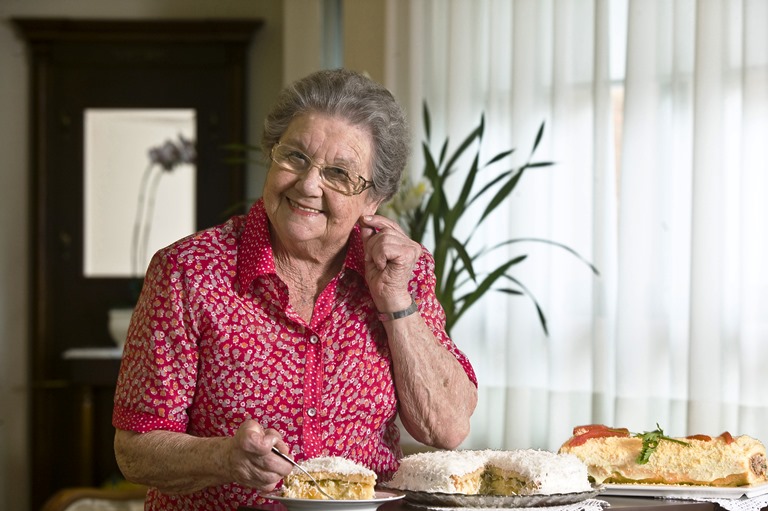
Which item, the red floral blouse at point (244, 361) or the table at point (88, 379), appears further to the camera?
the table at point (88, 379)

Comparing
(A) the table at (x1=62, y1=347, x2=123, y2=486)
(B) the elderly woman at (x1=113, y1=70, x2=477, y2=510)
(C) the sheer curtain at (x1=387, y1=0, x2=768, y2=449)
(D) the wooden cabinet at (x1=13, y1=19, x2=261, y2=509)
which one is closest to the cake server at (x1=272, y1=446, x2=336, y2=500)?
(B) the elderly woman at (x1=113, y1=70, x2=477, y2=510)

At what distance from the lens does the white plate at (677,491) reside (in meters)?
1.72

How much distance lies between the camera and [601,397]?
377 cm

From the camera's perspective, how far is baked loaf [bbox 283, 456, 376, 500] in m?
1.47

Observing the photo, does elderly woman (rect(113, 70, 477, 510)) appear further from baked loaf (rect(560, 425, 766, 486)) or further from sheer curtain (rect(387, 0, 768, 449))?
sheer curtain (rect(387, 0, 768, 449))

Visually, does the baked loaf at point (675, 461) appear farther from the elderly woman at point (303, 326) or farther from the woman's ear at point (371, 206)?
the woman's ear at point (371, 206)

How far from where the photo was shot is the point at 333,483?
148 centimetres

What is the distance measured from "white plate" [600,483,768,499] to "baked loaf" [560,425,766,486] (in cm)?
3

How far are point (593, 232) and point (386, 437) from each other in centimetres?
198

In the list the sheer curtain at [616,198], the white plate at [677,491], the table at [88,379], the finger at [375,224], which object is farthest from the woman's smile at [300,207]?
the table at [88,379]

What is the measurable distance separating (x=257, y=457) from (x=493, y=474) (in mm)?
379

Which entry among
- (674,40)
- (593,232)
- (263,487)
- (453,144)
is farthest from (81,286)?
(263,487)

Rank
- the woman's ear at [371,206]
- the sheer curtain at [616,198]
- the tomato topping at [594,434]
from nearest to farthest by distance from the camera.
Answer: the tomato topping at [594,434] < the woman's ear at [371,206] < the sheer curtain at [616,198]

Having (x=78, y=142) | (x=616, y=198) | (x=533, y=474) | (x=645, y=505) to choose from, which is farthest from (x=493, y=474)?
(x=78, y=142)
